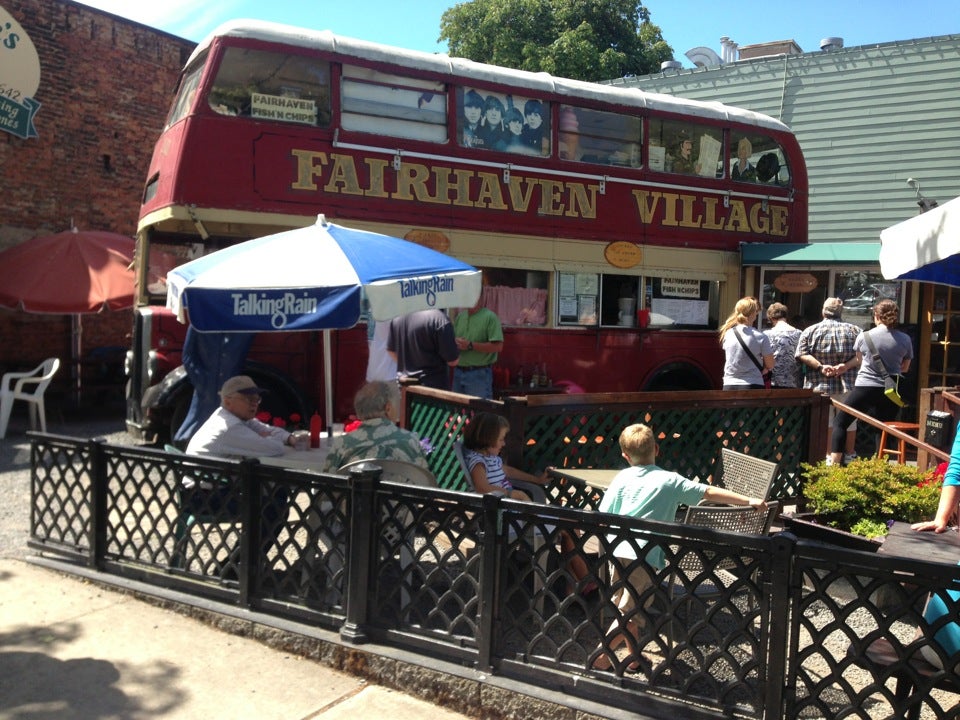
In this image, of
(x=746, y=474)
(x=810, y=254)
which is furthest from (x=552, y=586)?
(x=810, y=254)

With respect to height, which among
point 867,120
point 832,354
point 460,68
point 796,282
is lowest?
point 832,354

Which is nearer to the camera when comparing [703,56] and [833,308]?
[833,308]

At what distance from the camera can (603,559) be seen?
3.51m

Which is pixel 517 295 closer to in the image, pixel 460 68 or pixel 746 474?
pixel 460 68

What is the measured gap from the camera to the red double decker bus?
7.99 meters

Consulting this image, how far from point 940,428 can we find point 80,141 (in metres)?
13.4

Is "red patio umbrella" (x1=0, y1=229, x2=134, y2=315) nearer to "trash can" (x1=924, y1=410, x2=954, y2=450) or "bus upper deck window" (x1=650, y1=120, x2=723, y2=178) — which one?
"bus upper deck window" (x1=650, y1=120, x2=723, y2=178)

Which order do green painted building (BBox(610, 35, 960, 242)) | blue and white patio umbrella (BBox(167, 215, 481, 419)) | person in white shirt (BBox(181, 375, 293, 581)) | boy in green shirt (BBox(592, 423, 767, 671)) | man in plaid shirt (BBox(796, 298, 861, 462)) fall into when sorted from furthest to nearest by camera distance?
green painted building (BBox(610, 35, 960, 242)), man in plaid shirt (BBox(796, 298, 861, 462)), blue and white patio umbrella (BBox(167, 215, 481, 419)), person in white shirt (BBox(181, 375, 293, 581)), boy in green shirt (BBox(592, 423, 767, 671))

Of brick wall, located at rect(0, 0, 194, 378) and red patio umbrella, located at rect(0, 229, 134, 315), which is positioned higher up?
brick wall, located at rect(0, 0, 194, 378)

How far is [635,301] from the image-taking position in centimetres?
1015

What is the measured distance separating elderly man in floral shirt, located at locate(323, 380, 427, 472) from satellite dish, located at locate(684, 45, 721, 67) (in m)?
20.5

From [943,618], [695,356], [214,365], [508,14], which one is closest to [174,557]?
[214,365]

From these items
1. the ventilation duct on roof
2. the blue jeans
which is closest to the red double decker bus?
the blue jeans

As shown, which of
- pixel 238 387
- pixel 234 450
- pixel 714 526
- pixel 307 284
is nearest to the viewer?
pixel 714 526
